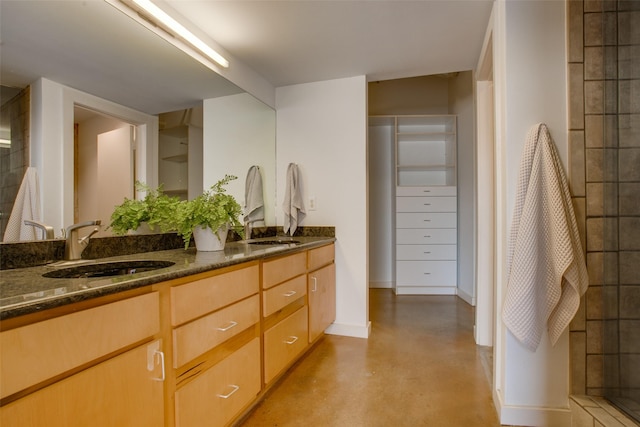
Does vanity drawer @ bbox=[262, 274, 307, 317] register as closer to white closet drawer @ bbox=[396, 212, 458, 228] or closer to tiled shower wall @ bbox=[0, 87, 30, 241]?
tiled shower wall @ bbox=[0, 87, 30, 241]

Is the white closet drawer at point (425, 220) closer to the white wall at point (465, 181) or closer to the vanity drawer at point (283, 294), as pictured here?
the white wall at point (465, 181)

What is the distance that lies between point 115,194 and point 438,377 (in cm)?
209

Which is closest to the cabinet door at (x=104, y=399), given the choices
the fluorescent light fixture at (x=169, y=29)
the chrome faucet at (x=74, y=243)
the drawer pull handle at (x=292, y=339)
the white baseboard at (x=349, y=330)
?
the chrome faucet at (x=74, y=243)

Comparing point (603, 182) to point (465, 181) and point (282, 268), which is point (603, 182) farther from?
point (465, 181)

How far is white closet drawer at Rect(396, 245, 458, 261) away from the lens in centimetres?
404

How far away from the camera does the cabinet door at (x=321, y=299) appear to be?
228 centimetres

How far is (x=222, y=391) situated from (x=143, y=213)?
89 cm

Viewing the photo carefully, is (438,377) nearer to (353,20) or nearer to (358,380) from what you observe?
(358,380)

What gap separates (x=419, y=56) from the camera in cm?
242

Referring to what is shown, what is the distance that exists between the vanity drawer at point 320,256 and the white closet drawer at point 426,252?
5.34ft

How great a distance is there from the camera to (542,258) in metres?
1.44

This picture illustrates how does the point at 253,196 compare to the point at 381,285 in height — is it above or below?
above

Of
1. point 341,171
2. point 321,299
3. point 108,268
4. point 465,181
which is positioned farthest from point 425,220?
point 108,268

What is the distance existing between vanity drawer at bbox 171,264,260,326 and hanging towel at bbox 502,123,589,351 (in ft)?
3.92
